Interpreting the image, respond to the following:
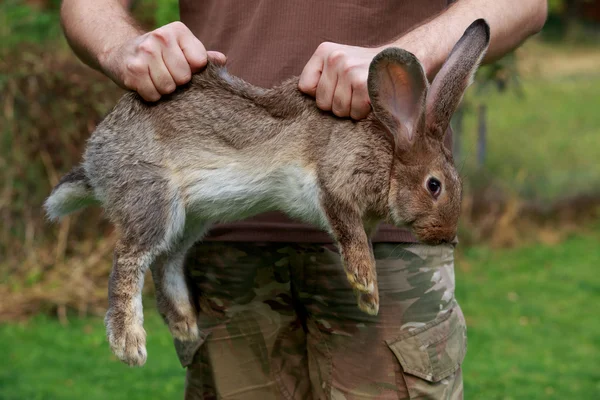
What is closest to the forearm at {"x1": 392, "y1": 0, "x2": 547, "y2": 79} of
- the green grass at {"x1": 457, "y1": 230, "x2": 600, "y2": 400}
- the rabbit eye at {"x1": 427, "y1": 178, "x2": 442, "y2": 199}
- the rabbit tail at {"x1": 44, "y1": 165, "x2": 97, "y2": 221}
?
the rabbit eye at {"x1": 427, "y1": 178, "x2": 442, "y2": 199}

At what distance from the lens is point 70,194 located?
2832 mm

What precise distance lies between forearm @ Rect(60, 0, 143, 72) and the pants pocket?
1.31 meters

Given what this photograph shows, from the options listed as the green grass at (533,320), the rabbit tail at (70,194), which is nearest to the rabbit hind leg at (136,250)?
the rabbit tail at (70,194)

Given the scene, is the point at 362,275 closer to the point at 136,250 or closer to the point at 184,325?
the point at 136,250

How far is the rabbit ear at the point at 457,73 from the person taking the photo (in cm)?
246

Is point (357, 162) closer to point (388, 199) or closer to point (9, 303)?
point (388, 199)

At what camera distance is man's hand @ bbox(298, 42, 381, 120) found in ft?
8.07

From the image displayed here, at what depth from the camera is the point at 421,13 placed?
299 centimetres

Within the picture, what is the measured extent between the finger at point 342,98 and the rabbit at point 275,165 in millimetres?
39

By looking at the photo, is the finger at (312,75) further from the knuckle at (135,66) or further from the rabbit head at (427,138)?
the knuckle at (135,66)

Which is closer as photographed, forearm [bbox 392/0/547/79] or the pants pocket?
forearm [bbox 392/0/547/79]

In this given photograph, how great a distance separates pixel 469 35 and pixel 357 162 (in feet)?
1.50

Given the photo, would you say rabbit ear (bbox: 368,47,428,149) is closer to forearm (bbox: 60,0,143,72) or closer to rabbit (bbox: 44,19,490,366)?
rabbit (bbox: 44,19,490,366)

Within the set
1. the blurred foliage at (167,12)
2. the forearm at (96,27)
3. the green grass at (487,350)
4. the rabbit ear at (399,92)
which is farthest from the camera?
the blurred foliage at (167,12)
